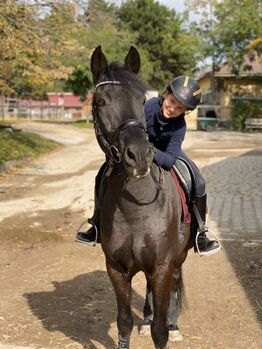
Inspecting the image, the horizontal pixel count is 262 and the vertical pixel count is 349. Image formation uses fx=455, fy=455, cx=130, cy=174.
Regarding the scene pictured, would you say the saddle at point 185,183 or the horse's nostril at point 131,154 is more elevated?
the horse's nostril at point 131,154

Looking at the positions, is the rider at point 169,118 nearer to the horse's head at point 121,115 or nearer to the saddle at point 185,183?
the saddle at point 185,183

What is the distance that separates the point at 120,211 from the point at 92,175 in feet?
37.3

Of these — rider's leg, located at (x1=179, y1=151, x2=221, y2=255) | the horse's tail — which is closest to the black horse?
rider's leg, located at (x1=179, y1=151, x2=221, y2=255)

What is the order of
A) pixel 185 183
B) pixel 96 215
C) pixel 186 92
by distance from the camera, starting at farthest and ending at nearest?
pixel 185 183 < pixel 96 215 < pixel 186 92

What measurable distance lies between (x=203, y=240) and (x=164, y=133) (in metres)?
1.29

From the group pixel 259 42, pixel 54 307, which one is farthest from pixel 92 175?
pixel 259 42

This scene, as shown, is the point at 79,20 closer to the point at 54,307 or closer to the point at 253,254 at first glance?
the point at 253,254

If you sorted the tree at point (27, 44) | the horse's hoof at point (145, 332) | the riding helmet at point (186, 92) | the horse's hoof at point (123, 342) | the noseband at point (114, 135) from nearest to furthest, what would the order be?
the noseband at point (114, 135), the riding helmet at point (186, 92), the horse's hoof at point (123, 342), the horse's hoof at point (145, 332), the tree at point (27, 44)

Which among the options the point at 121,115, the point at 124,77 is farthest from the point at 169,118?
the point at 121,115

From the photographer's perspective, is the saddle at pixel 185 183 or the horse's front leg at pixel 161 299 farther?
the saddle at pixel 185 183

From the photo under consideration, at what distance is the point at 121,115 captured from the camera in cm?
288

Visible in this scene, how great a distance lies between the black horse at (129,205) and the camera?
2.93 meters

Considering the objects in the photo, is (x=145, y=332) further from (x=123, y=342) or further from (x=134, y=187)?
(x=134, y=187)

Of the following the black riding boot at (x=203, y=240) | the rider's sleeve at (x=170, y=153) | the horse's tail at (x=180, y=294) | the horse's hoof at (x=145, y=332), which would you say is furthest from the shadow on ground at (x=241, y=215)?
the rider's sleeve at (x=170, y=153)
